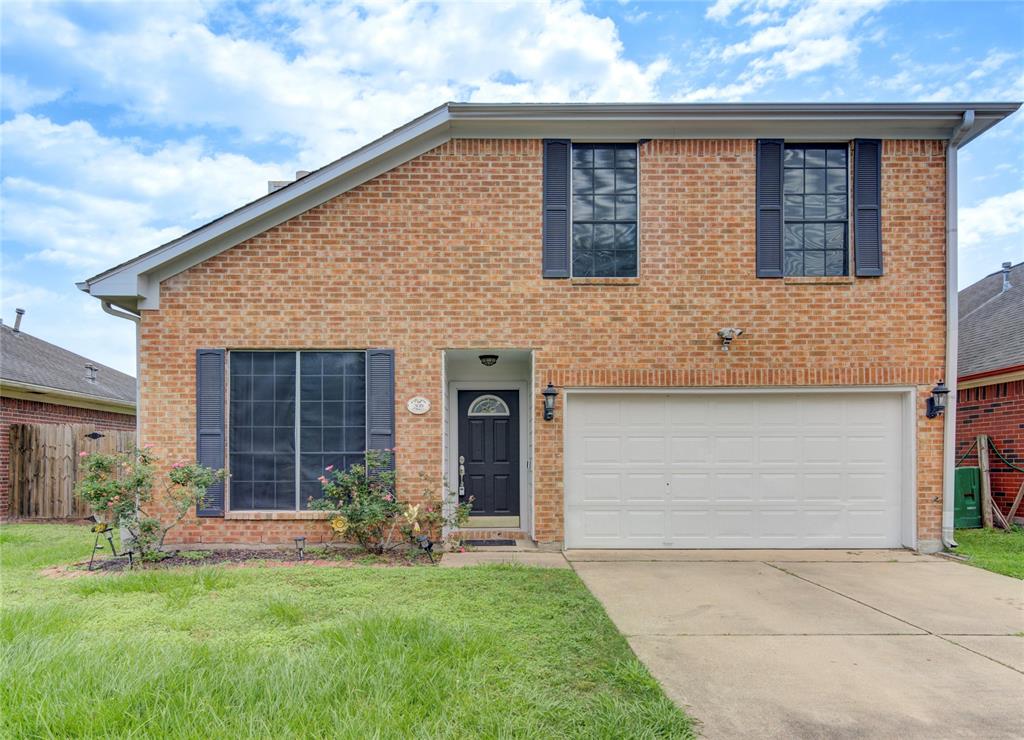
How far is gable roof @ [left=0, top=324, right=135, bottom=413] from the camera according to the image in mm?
12367

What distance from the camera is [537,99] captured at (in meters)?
7.88

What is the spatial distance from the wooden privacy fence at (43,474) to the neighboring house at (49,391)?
0.14m

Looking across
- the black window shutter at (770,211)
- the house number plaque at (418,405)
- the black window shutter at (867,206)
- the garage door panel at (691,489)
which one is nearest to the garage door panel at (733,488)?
the garage door panel at (691,489)

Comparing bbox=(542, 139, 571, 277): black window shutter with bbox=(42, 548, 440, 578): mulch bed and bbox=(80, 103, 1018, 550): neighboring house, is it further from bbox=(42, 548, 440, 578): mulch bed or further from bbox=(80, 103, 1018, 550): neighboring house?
bbox=(42, 548, 440, 578): mulch bed

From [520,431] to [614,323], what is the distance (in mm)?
2185

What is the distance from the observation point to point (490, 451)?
8906 millimetres

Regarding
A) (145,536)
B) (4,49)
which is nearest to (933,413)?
(145,536)

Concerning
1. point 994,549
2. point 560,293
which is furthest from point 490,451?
point 994,549

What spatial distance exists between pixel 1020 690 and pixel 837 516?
15.1 feet

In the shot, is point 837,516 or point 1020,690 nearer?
point 1020,690

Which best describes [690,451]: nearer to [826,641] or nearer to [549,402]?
[549,402]

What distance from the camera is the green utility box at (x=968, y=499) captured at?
9867 mm

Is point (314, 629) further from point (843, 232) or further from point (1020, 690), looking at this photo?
point (843, 232)

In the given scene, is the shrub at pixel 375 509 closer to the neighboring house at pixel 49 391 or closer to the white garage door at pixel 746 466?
the white garage door at pixel 746 466
